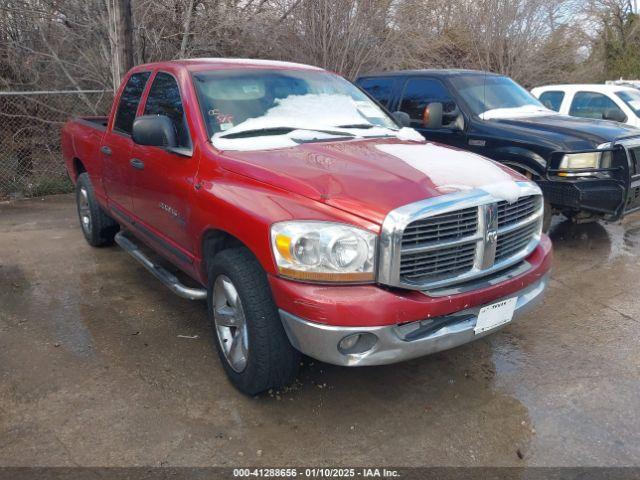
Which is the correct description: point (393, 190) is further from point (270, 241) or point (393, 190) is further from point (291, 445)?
point (291, 445)

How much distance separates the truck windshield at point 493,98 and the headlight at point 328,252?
13.6 feet

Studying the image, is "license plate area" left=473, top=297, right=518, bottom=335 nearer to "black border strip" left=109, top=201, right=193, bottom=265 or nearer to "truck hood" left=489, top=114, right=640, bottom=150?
"black border strip" left=109, top=201, right=193, bottom=265

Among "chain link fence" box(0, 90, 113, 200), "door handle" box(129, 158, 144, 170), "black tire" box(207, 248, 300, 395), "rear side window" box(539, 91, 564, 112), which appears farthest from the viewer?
"rear side window" box(539, 91, 564, 112)

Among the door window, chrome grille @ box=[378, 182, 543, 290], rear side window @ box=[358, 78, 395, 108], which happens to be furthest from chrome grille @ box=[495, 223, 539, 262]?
the door window

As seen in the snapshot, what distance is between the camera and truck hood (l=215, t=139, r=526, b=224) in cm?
264

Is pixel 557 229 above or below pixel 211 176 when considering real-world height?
below

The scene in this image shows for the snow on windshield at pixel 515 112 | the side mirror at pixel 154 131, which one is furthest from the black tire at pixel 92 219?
the snow on windshield at pixel 515 112

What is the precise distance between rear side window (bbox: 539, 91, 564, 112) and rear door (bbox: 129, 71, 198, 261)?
750cm

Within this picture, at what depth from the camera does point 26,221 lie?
714 centimetres

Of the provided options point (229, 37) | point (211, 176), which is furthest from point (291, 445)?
point (229, 37)

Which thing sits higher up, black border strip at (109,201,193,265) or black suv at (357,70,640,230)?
black suv at (357,70,640,230)

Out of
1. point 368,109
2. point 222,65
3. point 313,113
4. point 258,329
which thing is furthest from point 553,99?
point 258,329

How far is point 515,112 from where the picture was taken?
6352 mm

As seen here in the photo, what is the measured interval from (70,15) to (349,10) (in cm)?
503
